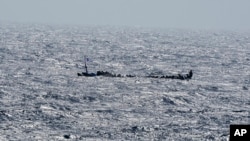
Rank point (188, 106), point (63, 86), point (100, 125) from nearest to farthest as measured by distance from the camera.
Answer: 1. point (100, 125)
2. point (188, 106)
3. point (63, 86)

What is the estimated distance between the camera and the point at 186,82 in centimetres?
7619

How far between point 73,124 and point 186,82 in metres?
34.7

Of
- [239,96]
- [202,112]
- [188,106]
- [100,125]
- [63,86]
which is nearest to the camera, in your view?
[100,125]

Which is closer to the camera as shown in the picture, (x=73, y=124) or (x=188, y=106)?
(x=73, y=124)

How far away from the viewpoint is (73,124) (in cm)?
4459

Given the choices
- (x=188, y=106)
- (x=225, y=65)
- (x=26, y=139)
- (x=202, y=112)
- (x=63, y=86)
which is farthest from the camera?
(x=225, y=65)

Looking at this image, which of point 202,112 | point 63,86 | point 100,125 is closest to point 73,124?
point 100,125

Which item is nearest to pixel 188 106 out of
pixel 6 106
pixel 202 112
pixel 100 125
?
pixel 202 112

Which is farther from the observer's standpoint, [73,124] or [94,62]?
[94,62]

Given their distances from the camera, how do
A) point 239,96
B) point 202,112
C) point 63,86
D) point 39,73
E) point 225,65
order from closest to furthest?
1. point 202,112
2. point 239,96
3. point 63,86
4. point 39,73
5. point 225,65

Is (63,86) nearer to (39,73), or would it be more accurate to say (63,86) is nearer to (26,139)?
(39,73)

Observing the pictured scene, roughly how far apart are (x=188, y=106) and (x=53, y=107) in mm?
14686

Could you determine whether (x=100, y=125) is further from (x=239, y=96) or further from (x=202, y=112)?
(x=239, y=96)

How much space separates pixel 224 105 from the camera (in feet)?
182
